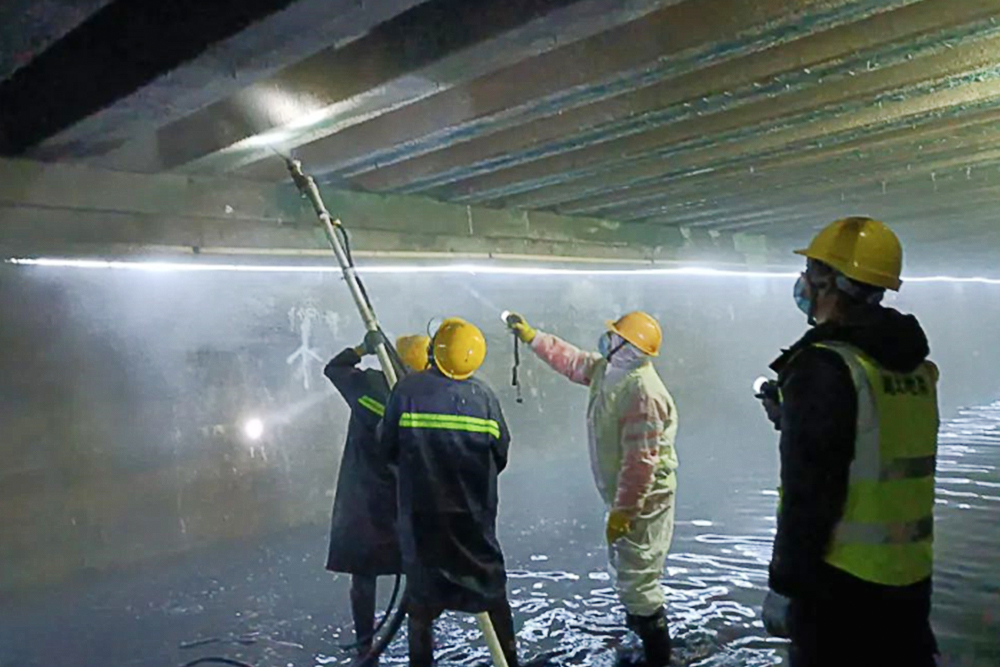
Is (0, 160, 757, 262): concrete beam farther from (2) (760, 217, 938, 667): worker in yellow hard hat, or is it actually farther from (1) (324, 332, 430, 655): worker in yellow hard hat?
(2) (760, 217, 938, 667): worker in yellow hard hat

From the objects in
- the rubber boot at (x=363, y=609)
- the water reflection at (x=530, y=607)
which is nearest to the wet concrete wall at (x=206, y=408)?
the water reflection at (x=530, y=607)

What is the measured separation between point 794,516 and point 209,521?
16.9ft

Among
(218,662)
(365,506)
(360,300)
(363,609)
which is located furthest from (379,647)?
(360,300)

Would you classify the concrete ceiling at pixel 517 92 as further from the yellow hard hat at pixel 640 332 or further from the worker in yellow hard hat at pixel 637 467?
the worker in yellow hard hat at pixel 637 467

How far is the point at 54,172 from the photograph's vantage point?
10.5 ft

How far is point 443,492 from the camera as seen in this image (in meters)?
2.92

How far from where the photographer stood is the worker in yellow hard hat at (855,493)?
1.76 meters

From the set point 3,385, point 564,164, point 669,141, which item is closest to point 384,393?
point 564,164

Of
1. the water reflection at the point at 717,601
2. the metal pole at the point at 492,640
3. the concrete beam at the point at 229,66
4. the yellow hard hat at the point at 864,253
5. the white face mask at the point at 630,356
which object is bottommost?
the water reflection at the point at 717,601

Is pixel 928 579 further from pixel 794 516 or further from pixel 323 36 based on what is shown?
pixel 323 36

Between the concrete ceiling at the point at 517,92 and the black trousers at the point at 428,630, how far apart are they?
1.83 m

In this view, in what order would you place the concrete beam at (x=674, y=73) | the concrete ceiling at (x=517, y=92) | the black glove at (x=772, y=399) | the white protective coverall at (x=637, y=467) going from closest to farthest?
the black glove at (x=772, y=399)
the concrete ceiling at (x=517, y=92)
the concrete beam at (x=674, y=73)
the white protective coverall at (x=637, y=467)

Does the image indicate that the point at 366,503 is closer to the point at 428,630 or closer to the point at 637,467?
the point at 428,630

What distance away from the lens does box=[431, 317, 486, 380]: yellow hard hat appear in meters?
3.04
